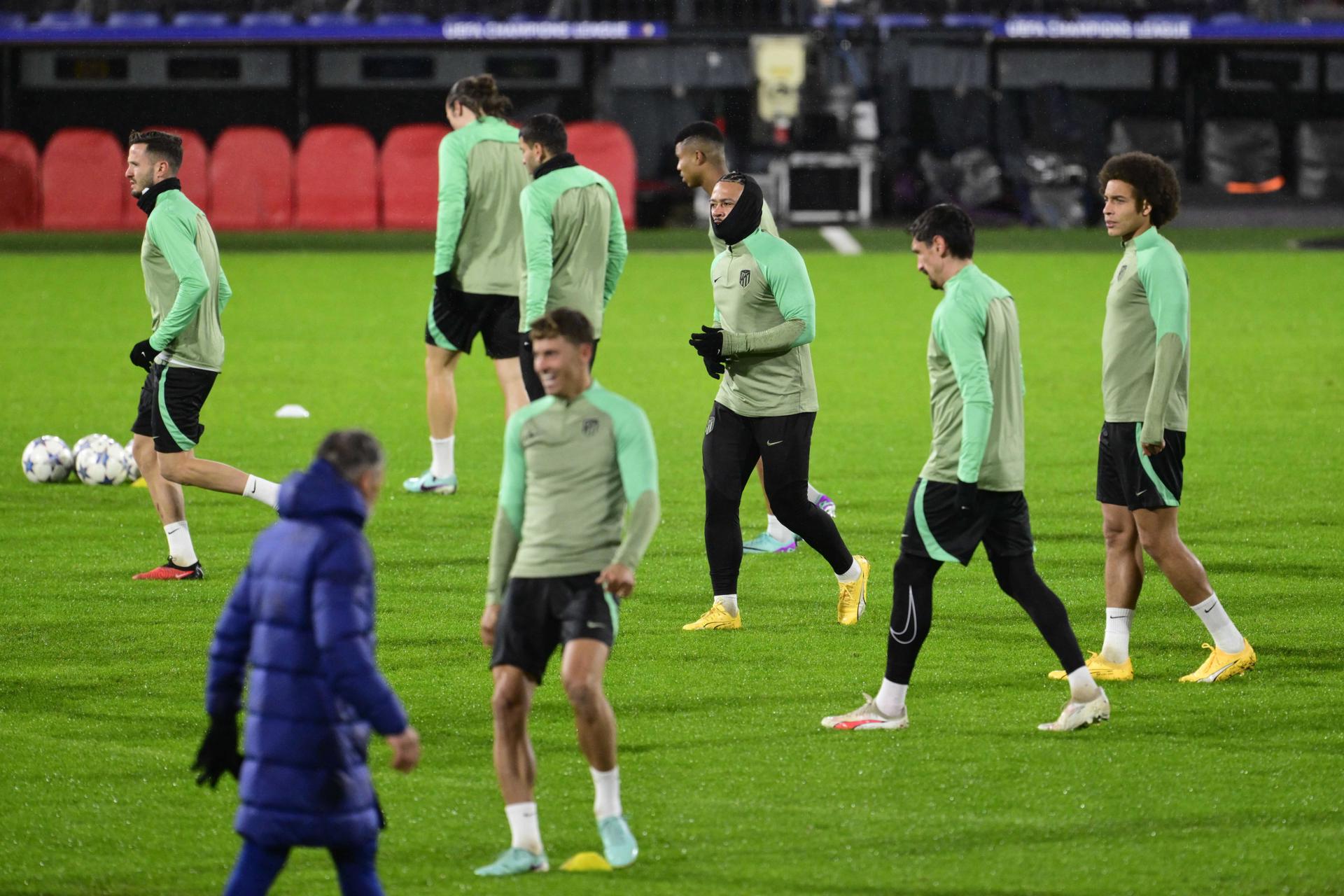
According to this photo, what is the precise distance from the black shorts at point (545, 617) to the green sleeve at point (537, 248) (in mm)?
4211

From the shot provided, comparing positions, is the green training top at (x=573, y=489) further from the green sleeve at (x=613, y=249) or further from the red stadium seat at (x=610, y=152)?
the red stadium seat at (x=610, y=152)

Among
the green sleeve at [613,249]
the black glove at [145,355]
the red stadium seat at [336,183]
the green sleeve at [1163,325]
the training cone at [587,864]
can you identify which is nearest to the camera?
the training cone at [587,864]

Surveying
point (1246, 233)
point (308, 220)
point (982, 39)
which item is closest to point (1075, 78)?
point (982, 39)

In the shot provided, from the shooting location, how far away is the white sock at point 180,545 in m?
9.39

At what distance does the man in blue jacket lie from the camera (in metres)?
4.33

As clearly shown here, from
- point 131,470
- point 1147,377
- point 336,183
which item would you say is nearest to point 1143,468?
point 1147,377

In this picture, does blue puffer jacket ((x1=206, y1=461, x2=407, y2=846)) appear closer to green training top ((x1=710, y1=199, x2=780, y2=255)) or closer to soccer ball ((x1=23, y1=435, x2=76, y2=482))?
green training top ((x1=710, y1=199, x2=780, y2=255))

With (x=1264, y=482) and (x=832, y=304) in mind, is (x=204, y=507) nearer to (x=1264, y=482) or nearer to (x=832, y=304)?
(x=1264, y=482)

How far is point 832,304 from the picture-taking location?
2320 centimetres

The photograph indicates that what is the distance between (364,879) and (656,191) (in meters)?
31.9

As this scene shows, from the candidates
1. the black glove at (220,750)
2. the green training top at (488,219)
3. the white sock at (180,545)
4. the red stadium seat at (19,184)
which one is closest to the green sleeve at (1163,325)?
the black glove at (220,750)

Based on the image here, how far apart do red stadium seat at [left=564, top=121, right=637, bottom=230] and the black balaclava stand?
25.8 meters

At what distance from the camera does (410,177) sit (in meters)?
34.7

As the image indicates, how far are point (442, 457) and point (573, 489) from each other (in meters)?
6.79
